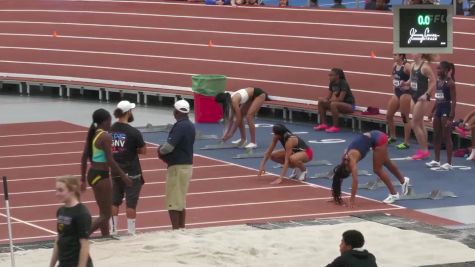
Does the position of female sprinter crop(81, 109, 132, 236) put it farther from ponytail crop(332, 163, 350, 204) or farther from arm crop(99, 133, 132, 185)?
ponytail crop(332, 163, 350, 204)

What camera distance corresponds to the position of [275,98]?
2767 cm

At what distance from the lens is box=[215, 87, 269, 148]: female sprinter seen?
916 inches

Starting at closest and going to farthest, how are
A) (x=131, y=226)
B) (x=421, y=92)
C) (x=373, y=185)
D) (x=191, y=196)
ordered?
(x=131, y=226) → (x=191, y=196) → (x=373, y=185) → (x=421, y=92)

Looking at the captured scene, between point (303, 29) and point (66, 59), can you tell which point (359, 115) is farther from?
point (66, 59)

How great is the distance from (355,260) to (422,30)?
9787 millimetres

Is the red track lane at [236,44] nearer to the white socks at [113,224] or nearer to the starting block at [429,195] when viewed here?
the starting block at [429,195]

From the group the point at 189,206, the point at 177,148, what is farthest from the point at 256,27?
the point at 177,148

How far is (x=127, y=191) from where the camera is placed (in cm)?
1566

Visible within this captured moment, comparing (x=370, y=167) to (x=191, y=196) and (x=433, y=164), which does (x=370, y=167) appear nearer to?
(x=433, y=164)

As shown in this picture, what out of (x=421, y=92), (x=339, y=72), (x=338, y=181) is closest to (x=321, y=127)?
(x=339, y=72)

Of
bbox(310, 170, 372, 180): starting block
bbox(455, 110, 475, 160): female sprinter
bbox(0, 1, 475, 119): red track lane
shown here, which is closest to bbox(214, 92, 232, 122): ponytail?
bbox(310, 170, 372, 180): starting block

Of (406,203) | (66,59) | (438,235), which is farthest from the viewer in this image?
(66,59)

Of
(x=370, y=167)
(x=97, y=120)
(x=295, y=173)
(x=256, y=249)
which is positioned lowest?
(x=370, y=167)

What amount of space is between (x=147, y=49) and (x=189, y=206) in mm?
13039
